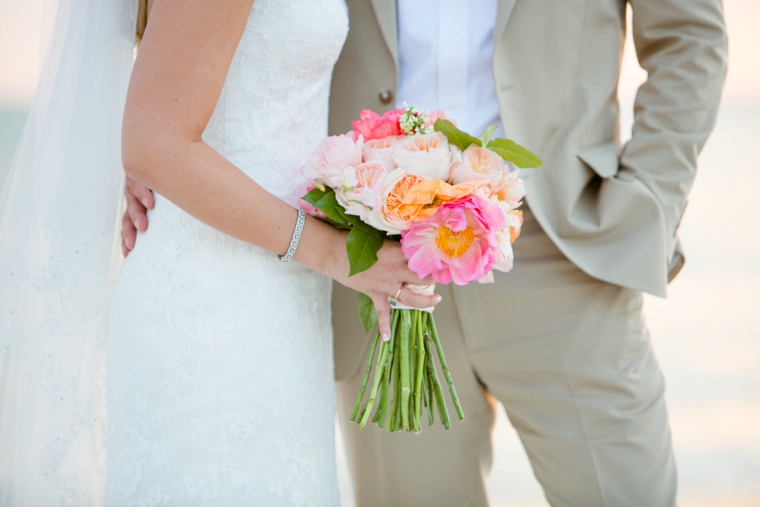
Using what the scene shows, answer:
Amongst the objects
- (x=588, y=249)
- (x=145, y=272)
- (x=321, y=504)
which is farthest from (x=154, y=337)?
(x=588, y=249)

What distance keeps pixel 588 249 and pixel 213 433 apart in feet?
3.68

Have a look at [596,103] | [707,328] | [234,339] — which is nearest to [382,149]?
[234,339]

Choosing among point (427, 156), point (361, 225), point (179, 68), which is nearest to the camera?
point (179, 68)

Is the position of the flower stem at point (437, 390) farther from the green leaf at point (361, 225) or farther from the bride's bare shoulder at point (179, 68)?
the bride's bare shoulder at point (179, 68)

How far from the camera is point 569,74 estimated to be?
1.91 meters

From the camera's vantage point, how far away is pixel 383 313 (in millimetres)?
1545

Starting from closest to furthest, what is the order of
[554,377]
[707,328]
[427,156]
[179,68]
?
[179,68] → [427,156] → [554,377] → [707,328]

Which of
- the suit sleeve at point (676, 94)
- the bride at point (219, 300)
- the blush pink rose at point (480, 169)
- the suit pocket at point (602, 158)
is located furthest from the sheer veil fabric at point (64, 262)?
the suit sleeve at point (676, 94)

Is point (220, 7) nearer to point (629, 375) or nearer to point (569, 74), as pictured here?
point (569, 74)

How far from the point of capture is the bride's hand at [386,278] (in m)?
1.50

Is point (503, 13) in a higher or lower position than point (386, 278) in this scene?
higher

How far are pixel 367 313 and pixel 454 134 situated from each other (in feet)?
1.62

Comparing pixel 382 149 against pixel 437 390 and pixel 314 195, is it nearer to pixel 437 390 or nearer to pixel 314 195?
pixel 314 195

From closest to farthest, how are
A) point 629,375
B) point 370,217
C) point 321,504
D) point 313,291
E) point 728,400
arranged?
1. point 370,217
2. point 321,504
3. point 313,291
4. point 629,375
5. point 728,400
